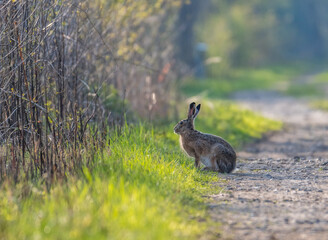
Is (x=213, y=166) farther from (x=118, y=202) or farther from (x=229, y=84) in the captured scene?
(x=229, y=84)

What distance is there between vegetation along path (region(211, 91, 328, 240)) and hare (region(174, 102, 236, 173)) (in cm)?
20

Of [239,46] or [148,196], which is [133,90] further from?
[239,46]

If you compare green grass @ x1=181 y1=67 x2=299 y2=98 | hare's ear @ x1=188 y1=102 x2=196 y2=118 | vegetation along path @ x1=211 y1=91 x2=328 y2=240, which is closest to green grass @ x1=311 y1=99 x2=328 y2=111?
green grass @ x1=181 y1=67 x2=299 y2=98

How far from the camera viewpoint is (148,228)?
482 cm

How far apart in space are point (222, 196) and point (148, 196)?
4.08ft

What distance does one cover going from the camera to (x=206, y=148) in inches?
334

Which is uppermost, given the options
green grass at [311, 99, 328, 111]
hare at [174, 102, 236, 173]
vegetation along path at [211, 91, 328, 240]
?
green grass at [311, 99, 328, 111]

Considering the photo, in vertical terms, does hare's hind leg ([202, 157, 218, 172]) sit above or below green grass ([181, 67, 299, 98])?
below

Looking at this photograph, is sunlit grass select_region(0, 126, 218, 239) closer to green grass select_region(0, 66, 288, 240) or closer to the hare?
green grass select_region(0, 66, 288, 240)

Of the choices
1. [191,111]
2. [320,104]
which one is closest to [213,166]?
[191,111]

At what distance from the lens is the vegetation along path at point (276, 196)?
538cm

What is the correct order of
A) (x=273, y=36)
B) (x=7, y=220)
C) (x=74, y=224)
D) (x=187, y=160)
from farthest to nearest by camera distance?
(x=273, y=36) < (x=187, y=160) < (x=7, y=220) < (x=74, y=224)

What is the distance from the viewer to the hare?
8323 millimetres

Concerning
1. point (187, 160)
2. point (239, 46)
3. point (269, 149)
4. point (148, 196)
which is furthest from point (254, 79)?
point (148, 196)
